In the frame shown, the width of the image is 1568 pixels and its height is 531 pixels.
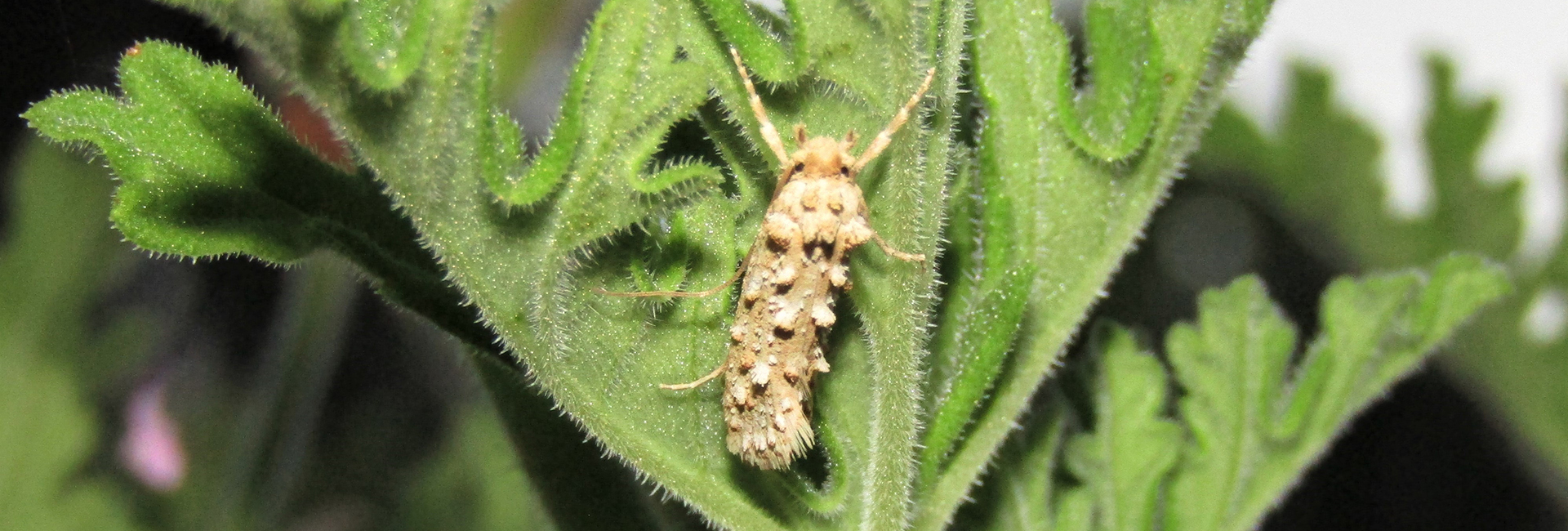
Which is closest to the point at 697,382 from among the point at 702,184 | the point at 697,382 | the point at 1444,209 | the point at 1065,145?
the point at 697,382

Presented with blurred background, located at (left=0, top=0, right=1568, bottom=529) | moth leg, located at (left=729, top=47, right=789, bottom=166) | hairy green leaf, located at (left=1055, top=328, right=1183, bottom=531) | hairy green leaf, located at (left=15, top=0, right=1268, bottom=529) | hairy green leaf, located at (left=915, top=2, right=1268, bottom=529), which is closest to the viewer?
hairy green leaf, located at (left=15, top=0, right=1268, bottom=529)

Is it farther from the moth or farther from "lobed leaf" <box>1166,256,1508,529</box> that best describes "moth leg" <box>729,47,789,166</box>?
"lobed leaf" <box>1166,256,1508,529</box>

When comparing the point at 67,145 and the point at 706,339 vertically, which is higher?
the point at 706,339

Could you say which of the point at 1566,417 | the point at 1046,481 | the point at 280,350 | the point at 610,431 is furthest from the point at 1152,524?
the point at 280,350

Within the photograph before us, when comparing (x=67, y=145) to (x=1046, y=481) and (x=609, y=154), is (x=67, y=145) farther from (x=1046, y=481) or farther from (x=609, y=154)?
(x=1046, y=481)

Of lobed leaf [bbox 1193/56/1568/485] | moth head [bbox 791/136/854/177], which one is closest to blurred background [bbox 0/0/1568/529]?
lobed leaf [bbox 1193/56/1568/485]

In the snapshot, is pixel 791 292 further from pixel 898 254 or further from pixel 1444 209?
pixel 1444 209
